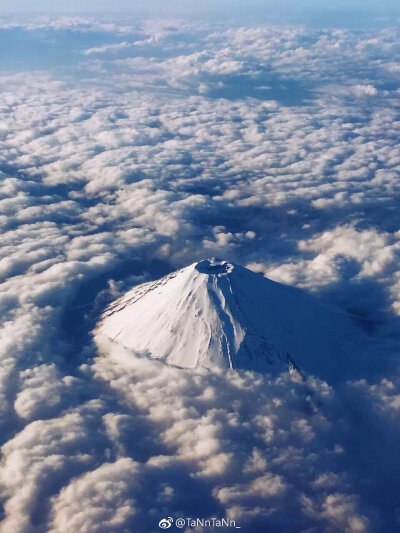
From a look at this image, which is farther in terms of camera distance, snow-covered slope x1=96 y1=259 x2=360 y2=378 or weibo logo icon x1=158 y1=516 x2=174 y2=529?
snow-covered slope x1=96 y1=259 x2=360 y2=378

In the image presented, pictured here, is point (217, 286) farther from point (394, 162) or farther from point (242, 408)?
point (394, 162)

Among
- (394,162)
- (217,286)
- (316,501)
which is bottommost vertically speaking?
(394,162)

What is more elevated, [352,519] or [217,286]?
[217,286]

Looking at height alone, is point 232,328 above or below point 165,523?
above

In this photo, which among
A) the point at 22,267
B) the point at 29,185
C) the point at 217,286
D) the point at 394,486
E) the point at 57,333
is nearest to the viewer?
the point at 394,486

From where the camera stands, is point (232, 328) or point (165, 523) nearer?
point (165, 523)

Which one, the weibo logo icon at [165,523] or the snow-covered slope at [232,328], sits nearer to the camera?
the weibo logo icon at [165,523]

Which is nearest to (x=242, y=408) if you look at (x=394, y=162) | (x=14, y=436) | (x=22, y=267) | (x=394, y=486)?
(x=394, y=486)

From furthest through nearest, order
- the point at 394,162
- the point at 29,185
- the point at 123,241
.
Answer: the point at 394,162 → the point at 29,185 → the point at 123,241
